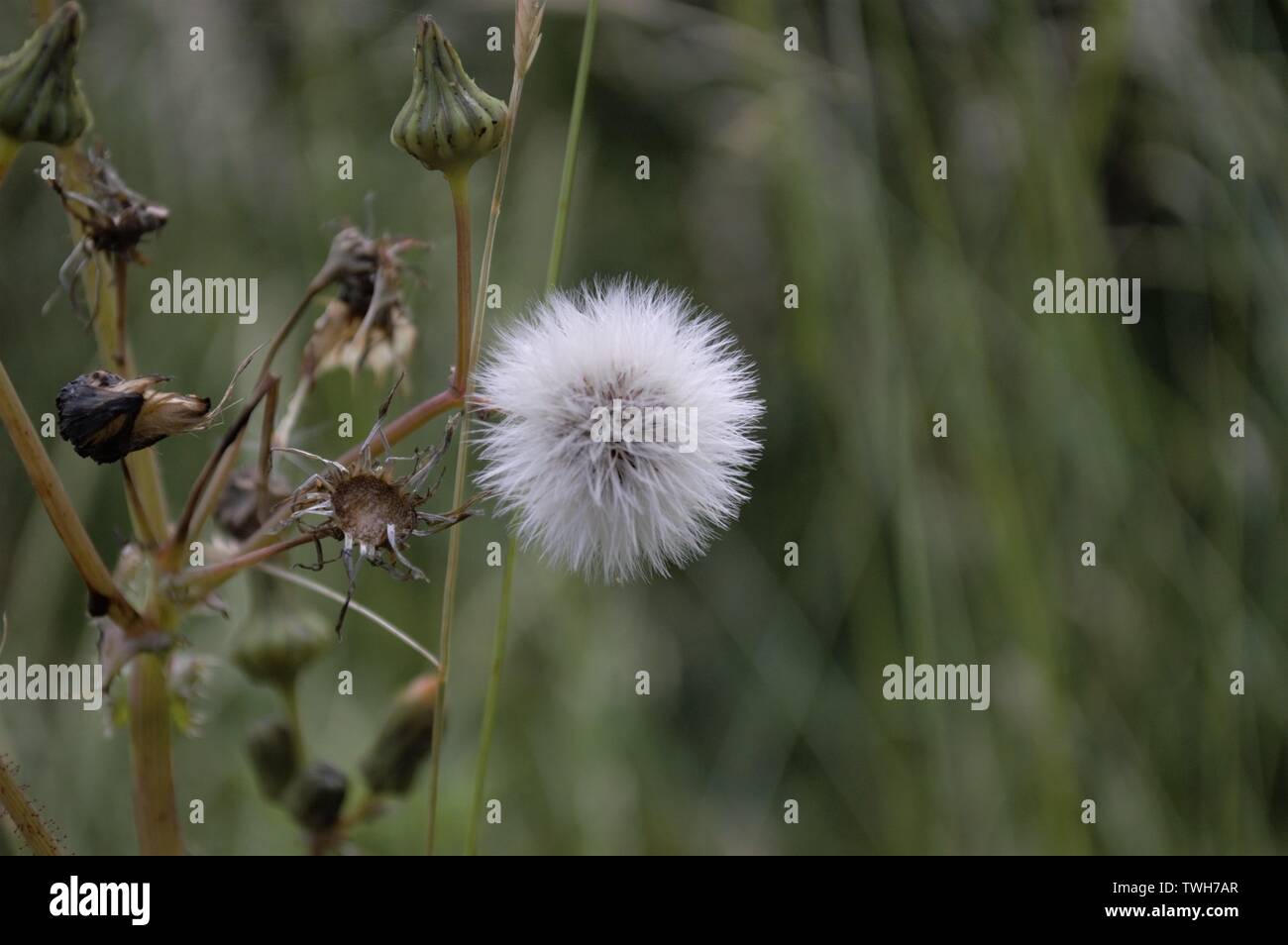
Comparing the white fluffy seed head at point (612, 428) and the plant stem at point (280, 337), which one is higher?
the plant stem at point (280, 337)

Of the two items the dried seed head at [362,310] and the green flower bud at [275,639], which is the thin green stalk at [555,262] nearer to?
the dried seed head at [362,310]

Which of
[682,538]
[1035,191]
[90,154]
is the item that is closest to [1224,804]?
[1035,191]

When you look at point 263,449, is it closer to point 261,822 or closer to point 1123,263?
point 261,822

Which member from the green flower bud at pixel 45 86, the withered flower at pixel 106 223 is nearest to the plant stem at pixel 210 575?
the withered flower at pixel 106 223

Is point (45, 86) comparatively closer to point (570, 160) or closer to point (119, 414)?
point (119, 414)

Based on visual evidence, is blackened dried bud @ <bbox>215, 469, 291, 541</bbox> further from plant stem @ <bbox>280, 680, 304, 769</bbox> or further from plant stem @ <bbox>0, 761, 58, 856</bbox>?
plant stem @ <bbox>0, 761, 58, 856</bbox>
